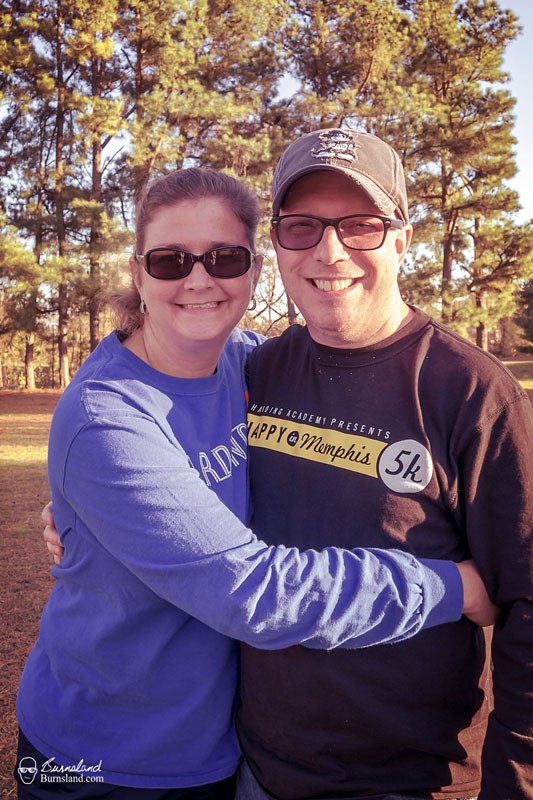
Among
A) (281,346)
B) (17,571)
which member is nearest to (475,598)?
(281,346)

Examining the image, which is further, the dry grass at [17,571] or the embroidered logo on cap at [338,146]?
the dry grass at [17,571]

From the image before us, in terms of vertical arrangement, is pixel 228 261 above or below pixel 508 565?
above

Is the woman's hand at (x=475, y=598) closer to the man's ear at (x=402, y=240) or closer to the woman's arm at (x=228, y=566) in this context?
the woman's arm at (x=228, y=566)

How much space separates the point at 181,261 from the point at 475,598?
1.31 metres

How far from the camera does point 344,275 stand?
1899 mm

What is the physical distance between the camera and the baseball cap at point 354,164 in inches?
73.4

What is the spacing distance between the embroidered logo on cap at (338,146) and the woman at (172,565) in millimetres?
308

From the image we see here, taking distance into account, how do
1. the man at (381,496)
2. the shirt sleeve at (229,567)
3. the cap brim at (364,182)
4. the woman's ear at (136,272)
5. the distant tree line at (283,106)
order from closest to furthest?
the shirt sleeve at (229,567), the man at (381,496), the cap brim at (364,182), the woman's ear at (136,272), the distant tree line at (283,106)

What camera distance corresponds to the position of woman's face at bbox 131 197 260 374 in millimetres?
1935

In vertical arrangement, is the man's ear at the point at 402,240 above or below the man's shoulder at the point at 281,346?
above

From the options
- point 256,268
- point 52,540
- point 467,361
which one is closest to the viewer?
point 467,361

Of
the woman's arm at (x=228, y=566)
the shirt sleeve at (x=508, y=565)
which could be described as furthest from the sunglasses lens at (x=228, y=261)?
the shirt sleeve at (x=508, y=565)

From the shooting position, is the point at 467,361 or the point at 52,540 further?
the point at 52,540

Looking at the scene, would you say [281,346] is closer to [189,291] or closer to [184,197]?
[189,291]
